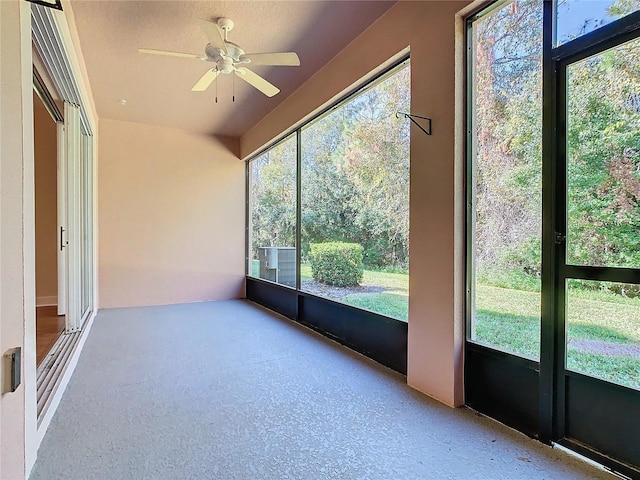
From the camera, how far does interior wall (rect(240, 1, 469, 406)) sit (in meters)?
2.44

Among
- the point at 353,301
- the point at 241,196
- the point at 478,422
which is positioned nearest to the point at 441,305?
the point at 478,422

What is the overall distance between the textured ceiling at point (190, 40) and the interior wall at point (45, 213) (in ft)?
3.58

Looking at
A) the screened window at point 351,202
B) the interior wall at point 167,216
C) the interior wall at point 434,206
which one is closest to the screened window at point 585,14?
the interior wall at point 434,206

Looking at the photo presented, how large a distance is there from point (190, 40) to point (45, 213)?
376 centimetres

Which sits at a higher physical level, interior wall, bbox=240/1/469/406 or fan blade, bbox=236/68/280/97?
fan blade, bbox=236/68/280/97

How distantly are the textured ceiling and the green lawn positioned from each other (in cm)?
238

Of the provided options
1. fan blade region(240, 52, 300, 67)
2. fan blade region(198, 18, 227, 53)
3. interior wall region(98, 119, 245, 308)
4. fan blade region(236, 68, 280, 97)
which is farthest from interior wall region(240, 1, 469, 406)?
interior wall region(98, 119, 245, 308)

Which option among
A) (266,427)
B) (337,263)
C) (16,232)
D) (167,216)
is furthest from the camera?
(167,216)

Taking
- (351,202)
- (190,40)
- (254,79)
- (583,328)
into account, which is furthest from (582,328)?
(190,40)

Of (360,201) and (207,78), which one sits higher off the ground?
(207,78)

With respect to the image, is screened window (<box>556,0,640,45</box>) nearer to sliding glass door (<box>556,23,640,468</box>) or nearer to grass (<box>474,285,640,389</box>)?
sliding glass door (<box>556,23,640,468</box>)

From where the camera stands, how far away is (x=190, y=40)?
3340 millimetres

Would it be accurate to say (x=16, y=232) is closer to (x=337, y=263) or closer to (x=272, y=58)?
(x=272, y=58)

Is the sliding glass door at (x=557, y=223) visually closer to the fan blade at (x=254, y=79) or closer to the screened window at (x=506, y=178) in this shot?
the screened window at (x=506, y=178)
